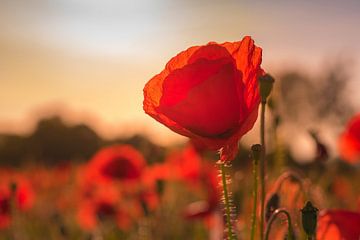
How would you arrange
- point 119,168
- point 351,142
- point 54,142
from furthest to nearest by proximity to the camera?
point 54,142 → point 119,168 → point 351,142

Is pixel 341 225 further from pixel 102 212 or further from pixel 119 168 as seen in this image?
pixel 119 168

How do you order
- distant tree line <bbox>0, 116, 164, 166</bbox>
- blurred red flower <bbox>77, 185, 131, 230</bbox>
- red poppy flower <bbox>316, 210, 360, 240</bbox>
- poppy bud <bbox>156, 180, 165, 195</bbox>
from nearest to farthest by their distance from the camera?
1. red poppy flower <bbox>316, 210, 360, 240</bbox>
2. poppy bud <bbox>156, 180, 165, 195</bbox>
3. blurred red flower <bbox>77, 185, 131, 230</bbox>
4. distant tree line <bbox>0, 116, 164, 166</bbox>

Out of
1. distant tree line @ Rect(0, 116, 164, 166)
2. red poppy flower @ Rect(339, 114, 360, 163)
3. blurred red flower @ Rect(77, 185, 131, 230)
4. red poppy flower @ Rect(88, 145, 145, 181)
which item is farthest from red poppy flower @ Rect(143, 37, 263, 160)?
distant tree line @ Rect(0, 116, 164, 166)

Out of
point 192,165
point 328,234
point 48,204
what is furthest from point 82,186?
point 328,234

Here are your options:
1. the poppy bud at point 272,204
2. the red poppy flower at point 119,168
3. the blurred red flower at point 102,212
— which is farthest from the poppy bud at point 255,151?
the red poppy flower at point 119,168

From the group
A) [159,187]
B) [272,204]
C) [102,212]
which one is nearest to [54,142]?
[102,212]

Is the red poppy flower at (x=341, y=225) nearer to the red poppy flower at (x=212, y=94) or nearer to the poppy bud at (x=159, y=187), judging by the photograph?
the red poppy flower at (x=212, y=94)

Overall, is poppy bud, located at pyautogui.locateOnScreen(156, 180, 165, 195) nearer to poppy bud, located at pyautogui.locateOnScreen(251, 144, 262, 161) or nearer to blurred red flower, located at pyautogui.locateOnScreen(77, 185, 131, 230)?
poppy bud, located at pyautogui.locateOnScreen(251, 144, 262, 161)
